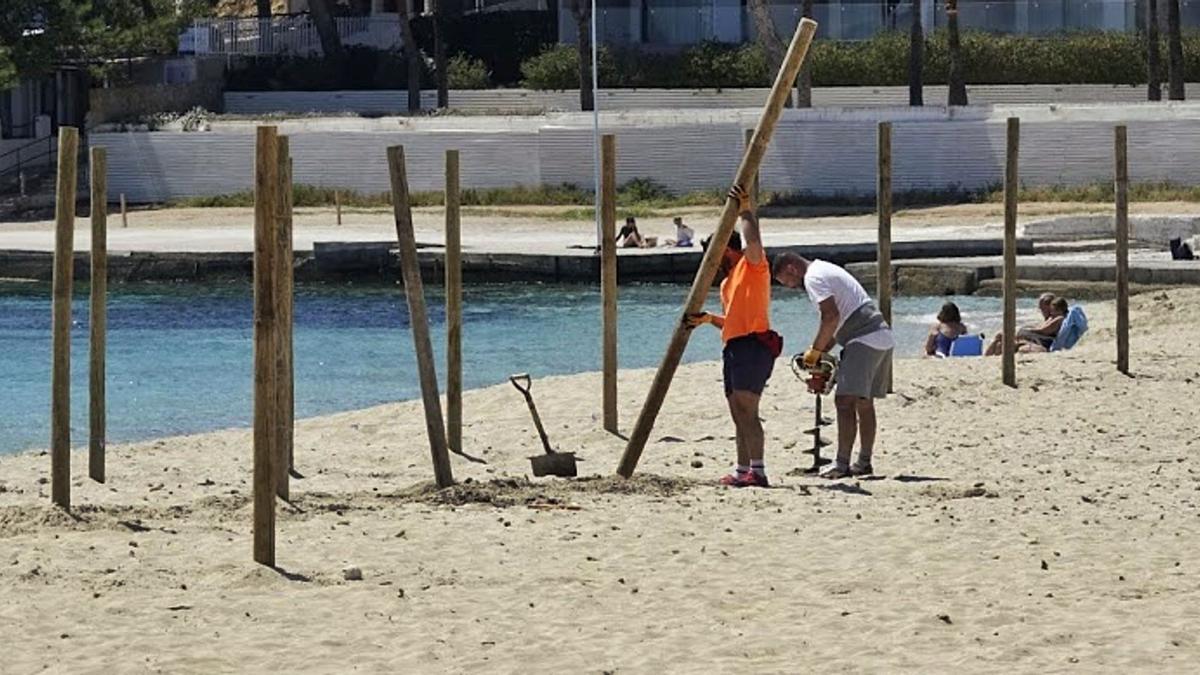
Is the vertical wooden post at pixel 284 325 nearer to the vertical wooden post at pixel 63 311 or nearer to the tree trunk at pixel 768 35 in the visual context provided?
the vertical wooden post at pixel 63 311

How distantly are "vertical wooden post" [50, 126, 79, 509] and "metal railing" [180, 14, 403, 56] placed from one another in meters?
54.6

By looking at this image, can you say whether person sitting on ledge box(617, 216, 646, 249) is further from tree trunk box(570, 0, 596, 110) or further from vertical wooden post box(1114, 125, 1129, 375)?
vertical wooden post box(1114, 125, 1129, 375)

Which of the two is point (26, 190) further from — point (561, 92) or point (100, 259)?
point (100, 259)

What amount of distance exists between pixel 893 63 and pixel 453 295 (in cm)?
4537

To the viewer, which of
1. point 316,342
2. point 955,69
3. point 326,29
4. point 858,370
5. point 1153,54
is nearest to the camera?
point 858,370

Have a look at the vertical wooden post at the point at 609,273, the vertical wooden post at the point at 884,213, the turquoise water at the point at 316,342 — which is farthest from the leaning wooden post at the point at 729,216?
the turquoise water at the point at 316,342

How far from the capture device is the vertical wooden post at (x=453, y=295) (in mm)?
16031

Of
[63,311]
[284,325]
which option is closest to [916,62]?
[284,325]

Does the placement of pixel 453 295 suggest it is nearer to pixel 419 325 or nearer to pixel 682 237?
pixel 419 325

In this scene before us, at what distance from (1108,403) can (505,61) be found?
168ft

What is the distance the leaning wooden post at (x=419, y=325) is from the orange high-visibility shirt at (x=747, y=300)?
1771mm

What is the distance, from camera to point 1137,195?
160ft

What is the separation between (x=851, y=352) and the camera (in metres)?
14.0

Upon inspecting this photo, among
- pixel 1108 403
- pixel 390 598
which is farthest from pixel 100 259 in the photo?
pixel 1108 403
